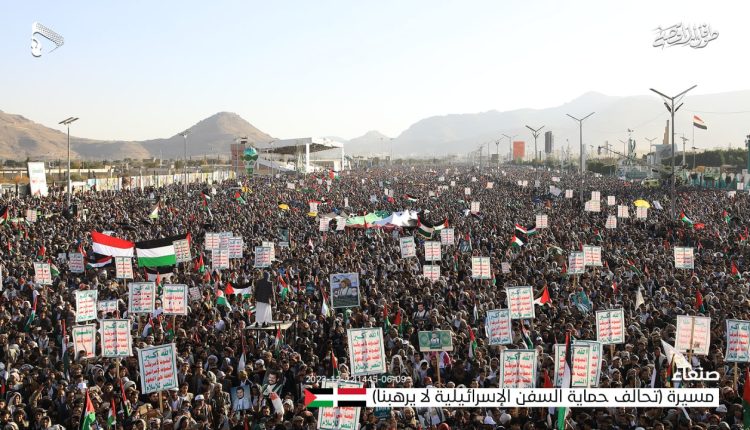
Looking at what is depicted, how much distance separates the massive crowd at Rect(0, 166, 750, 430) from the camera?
934 cm

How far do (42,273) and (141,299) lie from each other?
172 inches

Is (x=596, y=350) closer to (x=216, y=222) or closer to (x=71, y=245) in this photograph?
(x=71, y=245)

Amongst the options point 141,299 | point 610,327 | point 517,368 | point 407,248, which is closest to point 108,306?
point 141,299

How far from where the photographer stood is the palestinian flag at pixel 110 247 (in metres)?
19.1

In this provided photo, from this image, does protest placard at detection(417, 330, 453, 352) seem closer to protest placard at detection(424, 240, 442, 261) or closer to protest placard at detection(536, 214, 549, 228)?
protest placard at detection(424, 240, 442, 261)

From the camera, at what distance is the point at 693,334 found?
36.6 ft

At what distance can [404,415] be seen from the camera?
8.84 m

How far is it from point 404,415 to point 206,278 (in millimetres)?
11170

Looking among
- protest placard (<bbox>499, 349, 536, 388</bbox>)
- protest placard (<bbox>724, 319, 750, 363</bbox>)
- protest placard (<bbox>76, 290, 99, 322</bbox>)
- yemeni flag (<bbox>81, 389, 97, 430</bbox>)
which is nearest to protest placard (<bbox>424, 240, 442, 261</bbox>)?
protest placard (<bbox>76, 290, 99, 322</bbox>)

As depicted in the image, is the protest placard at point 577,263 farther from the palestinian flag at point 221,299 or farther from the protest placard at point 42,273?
the protest placard at point 42,273

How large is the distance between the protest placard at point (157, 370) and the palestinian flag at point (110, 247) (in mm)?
9626

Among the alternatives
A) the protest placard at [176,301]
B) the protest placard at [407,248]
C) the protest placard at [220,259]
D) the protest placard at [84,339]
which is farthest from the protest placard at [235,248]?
the protest placard at [84,339]

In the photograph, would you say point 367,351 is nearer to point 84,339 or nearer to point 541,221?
point 84,339

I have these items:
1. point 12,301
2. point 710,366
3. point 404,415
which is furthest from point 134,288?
point 710,366
